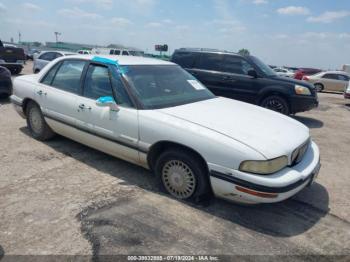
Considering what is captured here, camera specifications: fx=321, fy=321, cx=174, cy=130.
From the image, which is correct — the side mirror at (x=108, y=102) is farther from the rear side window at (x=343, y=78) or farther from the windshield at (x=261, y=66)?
the rear side window at (x=343, y=78)

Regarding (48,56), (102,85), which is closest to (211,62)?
(102,85)

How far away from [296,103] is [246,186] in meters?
5.66

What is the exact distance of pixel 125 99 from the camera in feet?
12.9

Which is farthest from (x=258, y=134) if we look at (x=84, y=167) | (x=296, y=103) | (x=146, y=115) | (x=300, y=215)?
(x=296, y=103)

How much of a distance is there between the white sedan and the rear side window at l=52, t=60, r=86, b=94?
17 mm

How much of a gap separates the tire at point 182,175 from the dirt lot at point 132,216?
0.42ft

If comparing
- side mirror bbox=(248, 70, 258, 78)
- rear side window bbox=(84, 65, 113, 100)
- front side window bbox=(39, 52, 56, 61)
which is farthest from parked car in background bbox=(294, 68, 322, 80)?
rear side window bbox=(84, 65, 113, 100)

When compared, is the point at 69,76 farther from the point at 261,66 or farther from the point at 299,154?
the point at 261,66

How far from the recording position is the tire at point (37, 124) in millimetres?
5191

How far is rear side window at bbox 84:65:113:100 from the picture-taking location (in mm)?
4148

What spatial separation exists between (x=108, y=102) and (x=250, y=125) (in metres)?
1.68

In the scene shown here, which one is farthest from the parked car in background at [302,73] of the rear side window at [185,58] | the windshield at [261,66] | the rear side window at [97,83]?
the rear side window at [97,83]

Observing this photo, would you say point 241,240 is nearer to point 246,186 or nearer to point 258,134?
point 246,186

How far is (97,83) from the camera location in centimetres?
429
